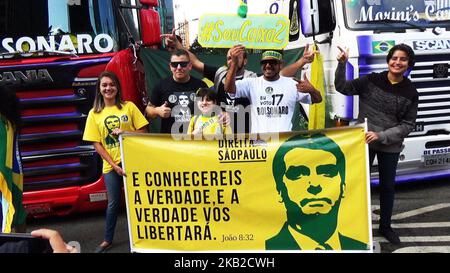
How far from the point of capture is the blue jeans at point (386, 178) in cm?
392

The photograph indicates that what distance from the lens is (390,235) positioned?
158 inches

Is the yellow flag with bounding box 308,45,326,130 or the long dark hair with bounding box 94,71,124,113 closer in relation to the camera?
the long dark hair with bounding box 94,71,124,113

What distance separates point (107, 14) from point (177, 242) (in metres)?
2.53

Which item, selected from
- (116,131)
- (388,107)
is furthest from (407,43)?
(116,131)

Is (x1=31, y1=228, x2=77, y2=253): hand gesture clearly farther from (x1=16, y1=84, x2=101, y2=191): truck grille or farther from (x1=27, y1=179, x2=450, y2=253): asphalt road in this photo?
(x1=16, y1=84, x2=101, y2=191): truck grille

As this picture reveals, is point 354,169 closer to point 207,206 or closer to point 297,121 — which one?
point 207,206

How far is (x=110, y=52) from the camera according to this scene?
180 inches

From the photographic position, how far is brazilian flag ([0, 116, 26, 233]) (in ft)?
10.1

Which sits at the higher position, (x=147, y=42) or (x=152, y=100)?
(x=147, y=42)

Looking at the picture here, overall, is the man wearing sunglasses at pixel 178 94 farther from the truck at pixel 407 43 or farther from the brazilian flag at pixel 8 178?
the truck at pixel 407 43

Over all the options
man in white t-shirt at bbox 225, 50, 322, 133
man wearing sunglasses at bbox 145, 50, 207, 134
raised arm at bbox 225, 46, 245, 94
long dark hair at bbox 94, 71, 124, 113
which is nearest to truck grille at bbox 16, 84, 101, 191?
long dark hair at bbox 94, 71, 124, 113

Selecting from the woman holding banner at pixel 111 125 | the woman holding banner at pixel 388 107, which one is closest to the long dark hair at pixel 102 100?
the woman holding banner at pixel 111 125
